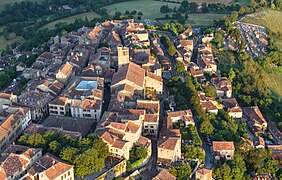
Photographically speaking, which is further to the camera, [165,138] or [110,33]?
[110,33]

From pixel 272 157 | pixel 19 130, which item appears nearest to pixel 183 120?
pixel 272 157

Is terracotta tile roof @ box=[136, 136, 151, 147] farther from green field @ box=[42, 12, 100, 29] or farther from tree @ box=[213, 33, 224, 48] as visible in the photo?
green field @ box=[42, 12, 100, 29]

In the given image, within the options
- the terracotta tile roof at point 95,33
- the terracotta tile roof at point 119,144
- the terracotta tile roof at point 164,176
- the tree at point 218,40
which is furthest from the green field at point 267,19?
the terracotta tile roof at point 164,176

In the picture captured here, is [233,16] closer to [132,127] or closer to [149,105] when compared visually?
[149,105]

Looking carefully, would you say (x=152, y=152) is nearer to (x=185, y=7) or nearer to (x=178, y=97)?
(x=178, y=97)

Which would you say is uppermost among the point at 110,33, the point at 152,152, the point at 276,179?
the point at 110,33

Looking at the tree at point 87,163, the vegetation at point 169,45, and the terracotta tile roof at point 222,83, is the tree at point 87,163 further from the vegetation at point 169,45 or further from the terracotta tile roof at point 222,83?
the vegetation at point 169,45
